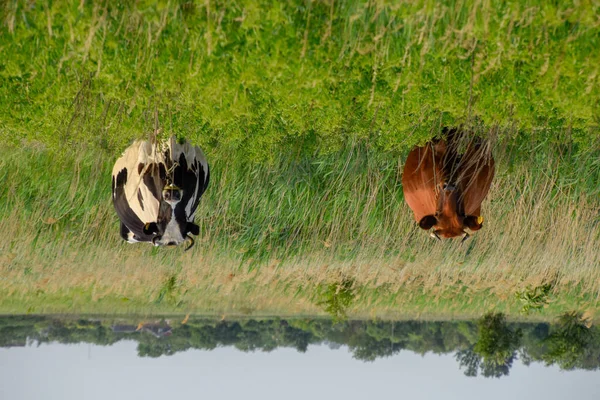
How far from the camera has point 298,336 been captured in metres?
5.36

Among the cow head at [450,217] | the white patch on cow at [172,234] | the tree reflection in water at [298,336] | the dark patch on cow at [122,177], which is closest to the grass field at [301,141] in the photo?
the dark patch on cow at [122,177]

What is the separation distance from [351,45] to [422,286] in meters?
2.69

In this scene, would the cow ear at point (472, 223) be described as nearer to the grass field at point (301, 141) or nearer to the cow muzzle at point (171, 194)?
the grass field at point (301, 141)

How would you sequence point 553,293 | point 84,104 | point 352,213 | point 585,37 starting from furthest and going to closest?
1. point 553,293
2. point 352,213
3. point 84,104
4. point 585,37

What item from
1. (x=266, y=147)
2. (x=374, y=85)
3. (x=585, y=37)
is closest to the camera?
(x=585, y=37)

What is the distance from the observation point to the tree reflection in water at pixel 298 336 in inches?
197

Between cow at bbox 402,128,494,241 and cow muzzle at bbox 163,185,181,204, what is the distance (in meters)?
0.99

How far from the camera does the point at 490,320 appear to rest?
438 centimetres

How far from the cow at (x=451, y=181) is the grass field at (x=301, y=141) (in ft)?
0.34

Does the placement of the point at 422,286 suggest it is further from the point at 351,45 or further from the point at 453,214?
the point at 351,45

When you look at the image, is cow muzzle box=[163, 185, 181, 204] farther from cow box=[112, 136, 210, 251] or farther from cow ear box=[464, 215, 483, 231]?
cow ear box=[464, 215, 483, 231]

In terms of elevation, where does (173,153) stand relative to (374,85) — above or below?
below

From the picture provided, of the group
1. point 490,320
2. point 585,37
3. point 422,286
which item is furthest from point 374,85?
point 490,320

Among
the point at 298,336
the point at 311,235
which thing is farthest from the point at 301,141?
the point at 298,336
